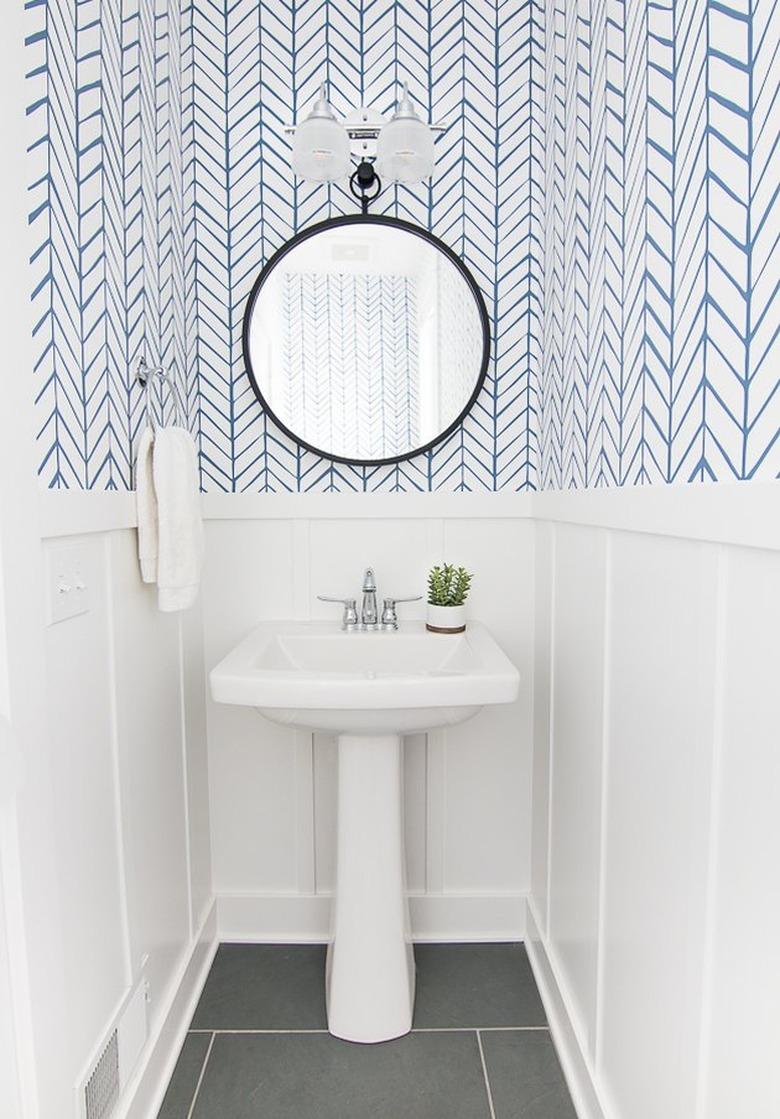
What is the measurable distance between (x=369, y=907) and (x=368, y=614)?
63 centimetres

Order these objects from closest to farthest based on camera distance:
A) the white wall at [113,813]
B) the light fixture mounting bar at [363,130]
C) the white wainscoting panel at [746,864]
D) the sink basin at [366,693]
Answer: the white wainscoting panel at [746,864] → the white wall at [113,813] → the sink basin at [366,693] → the light fixture mounting bar at [363,130]

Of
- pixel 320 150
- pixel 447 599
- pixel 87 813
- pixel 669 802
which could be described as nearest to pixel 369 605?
pixel 447 599

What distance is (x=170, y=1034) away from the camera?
143 cm

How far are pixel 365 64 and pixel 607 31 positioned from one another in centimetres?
69

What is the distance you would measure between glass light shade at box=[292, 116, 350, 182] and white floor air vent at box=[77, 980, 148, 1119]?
5.46 ft

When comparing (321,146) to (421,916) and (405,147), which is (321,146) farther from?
(421,916)

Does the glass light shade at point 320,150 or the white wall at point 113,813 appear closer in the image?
the white wall at point 113,813

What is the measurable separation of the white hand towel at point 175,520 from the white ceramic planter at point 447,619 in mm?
556

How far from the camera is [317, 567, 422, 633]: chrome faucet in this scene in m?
1.68

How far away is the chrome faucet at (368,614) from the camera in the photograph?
1.68 metres

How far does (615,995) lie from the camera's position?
3.76ft

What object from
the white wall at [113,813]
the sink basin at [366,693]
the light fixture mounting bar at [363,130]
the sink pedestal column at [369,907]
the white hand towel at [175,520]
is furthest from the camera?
the light fixture mounting bar at [363,130]

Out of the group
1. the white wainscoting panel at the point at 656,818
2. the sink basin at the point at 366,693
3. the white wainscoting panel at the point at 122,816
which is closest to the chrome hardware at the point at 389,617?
the sink basin at the point at 366,693

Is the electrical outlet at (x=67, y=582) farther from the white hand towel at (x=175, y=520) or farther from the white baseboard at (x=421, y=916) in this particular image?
the white baseboard at (x=421, y=916)
